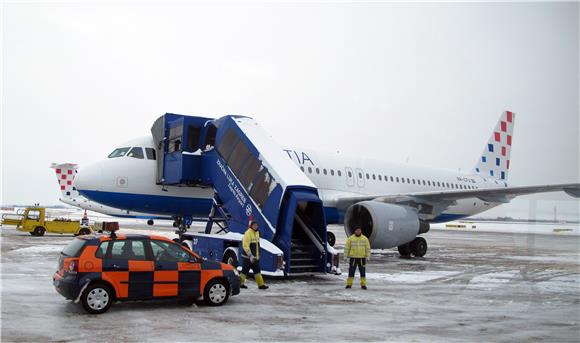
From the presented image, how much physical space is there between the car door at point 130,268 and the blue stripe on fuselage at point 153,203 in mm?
8526

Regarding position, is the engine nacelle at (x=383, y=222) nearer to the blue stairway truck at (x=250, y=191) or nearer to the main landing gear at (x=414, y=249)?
the main landing gear at (x=414, y=249)

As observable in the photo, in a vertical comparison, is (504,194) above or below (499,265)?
above

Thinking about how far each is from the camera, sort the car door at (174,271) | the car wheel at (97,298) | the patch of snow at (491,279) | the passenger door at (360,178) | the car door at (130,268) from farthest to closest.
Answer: the passenger door at (360,178) < the patch of snow at (491,279) < the car door at (174,271) < the car door at (130,268) < the car wheel at (97,298)

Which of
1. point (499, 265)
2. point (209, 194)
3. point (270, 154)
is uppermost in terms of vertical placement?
point (270, 154)

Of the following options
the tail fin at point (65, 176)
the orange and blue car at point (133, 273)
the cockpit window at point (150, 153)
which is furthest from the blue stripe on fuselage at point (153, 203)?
the tail fin at point (65, 176)

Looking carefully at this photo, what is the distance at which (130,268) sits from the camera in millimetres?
8875

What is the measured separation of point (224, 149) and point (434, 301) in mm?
7485

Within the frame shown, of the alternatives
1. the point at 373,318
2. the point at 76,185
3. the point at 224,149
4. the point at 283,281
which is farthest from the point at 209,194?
the point at 373,318

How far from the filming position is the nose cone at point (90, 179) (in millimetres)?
17250

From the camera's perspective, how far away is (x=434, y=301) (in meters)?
10.8

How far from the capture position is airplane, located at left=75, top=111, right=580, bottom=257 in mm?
17406

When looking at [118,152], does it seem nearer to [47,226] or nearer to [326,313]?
[326,313]

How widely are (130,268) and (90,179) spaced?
9345 millimetres

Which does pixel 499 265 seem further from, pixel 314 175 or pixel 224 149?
pixel 224 149
